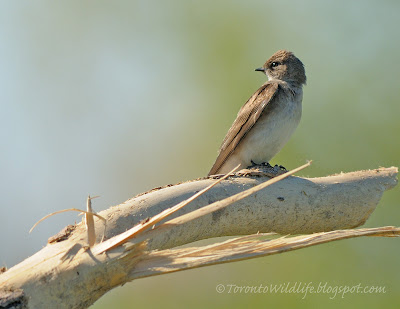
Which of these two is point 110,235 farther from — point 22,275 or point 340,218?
point 340,218

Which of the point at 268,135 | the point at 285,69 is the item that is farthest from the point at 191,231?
the point at 285,69

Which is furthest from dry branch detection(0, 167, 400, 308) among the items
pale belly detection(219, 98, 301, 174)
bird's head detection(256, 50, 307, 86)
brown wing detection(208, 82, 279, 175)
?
bird's head detection(256, 50, 307, 86)

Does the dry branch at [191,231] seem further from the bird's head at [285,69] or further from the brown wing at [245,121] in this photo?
the bird's head at [285,69]

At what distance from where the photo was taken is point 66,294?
2385 millimetres

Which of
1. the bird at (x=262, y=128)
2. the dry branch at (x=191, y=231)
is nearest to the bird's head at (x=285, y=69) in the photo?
the bird at (x=262, y=128)

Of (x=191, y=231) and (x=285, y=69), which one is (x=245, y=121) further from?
(x=191, y=231)

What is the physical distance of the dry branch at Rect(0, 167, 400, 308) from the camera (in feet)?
7.86

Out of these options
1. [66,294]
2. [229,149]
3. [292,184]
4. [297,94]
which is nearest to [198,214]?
[66,294]

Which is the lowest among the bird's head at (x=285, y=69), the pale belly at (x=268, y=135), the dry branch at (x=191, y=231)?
the dry branch at (x=191, y=231)

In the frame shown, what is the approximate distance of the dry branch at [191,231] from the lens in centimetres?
240

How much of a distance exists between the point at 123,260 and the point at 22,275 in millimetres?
381

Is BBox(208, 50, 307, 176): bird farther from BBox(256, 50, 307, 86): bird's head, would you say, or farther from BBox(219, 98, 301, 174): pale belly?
BBox(256, 50, 307, 86): bird's head

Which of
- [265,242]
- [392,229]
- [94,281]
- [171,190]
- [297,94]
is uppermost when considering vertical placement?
[297,94]

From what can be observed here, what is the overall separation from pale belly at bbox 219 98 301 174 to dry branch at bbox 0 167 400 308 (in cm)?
149
